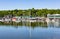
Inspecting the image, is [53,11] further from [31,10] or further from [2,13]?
[2,13]

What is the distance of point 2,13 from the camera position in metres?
49.9

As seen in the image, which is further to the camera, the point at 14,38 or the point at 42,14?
the point at 42,14

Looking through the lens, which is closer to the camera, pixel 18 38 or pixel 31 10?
pixel 18 38

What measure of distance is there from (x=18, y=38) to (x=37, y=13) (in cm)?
3485

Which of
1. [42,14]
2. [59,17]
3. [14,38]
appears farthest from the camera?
[42,14]

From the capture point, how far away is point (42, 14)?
47.5m

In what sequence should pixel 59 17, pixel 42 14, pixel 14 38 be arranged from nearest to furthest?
1. pixel 14 38
2. pixel 59 17
3. pixel 42 14

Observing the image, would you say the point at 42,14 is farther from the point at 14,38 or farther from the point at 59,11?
the point at 14,38

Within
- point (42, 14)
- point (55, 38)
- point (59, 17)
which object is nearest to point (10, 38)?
point (55, 38)

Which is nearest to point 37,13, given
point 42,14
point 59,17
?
point 42,14


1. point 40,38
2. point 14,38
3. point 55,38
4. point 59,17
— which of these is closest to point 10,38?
point 14,38

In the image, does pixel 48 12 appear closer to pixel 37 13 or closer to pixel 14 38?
pixel 37 13

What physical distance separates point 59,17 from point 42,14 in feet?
21.4

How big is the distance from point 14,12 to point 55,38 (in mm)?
36920
